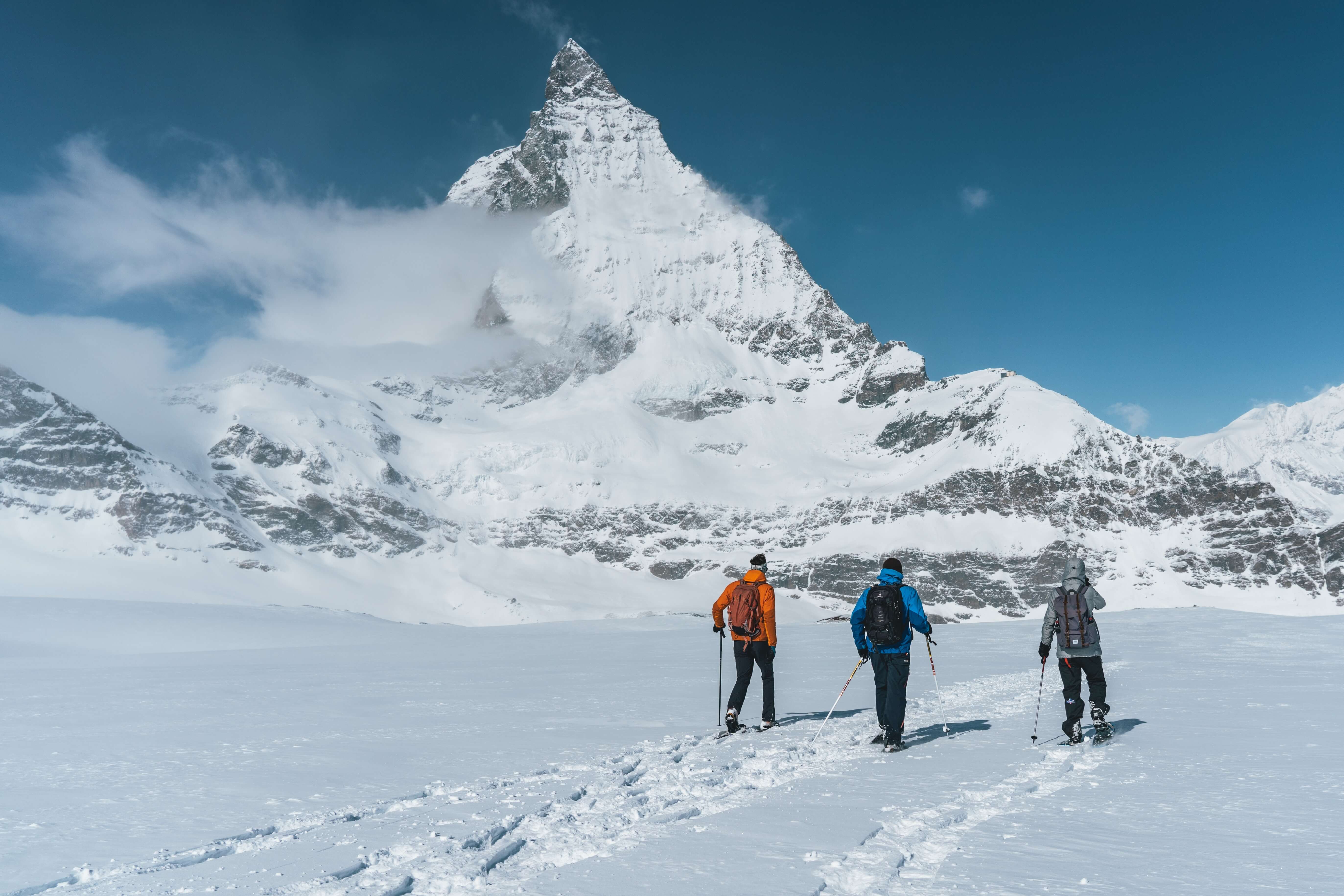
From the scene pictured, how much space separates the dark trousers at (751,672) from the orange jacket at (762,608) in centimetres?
8

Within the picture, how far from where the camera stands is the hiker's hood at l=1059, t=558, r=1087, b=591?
9.94 meters

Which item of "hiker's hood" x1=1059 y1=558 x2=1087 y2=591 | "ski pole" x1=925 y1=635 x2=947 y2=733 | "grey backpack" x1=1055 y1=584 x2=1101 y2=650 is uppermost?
"hiker's hood" x1=1059 y1=558 x2=1087 y2=591

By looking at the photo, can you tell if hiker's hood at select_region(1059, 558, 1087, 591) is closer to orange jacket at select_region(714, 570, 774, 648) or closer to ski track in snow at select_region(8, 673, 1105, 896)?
ski track in snow at select_region(8, 673, 1105, 896)

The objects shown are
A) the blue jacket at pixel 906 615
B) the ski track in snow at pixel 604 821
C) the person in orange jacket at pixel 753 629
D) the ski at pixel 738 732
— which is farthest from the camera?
the person in orange jacket at pixel 753 629

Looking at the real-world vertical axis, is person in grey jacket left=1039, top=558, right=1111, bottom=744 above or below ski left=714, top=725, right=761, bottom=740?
above

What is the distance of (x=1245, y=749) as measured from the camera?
27.3ft

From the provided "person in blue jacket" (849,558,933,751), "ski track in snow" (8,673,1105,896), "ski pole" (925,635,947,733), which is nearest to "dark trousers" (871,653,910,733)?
"person in blue jacket" (849,558,933,751)

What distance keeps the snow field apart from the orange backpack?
129 cm

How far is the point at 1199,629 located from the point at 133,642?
48601mm

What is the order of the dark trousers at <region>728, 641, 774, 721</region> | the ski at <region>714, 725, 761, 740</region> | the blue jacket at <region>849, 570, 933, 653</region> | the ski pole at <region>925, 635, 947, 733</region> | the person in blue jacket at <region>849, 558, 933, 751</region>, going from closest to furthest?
1. the person in blue jacket at <region>849, 558, 933, 751</region>
2. the blue jacket at <region>849, 570, 933, 653</region>
3. the ski at <region>714, 725, 761, 740</region>
4. the ski pole at <region>925, 635, 947, 733</region>
5. the dark trousers at <region>728, 641, 774, 721</region>

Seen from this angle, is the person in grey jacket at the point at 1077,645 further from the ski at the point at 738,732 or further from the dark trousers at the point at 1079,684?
the ski at the point at 738,732

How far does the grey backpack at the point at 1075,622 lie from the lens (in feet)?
32.1

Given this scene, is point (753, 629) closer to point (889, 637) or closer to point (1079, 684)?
point (889, 637)

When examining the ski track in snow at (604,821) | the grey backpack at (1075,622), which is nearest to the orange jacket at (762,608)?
the ski track in snow at (604,821)
